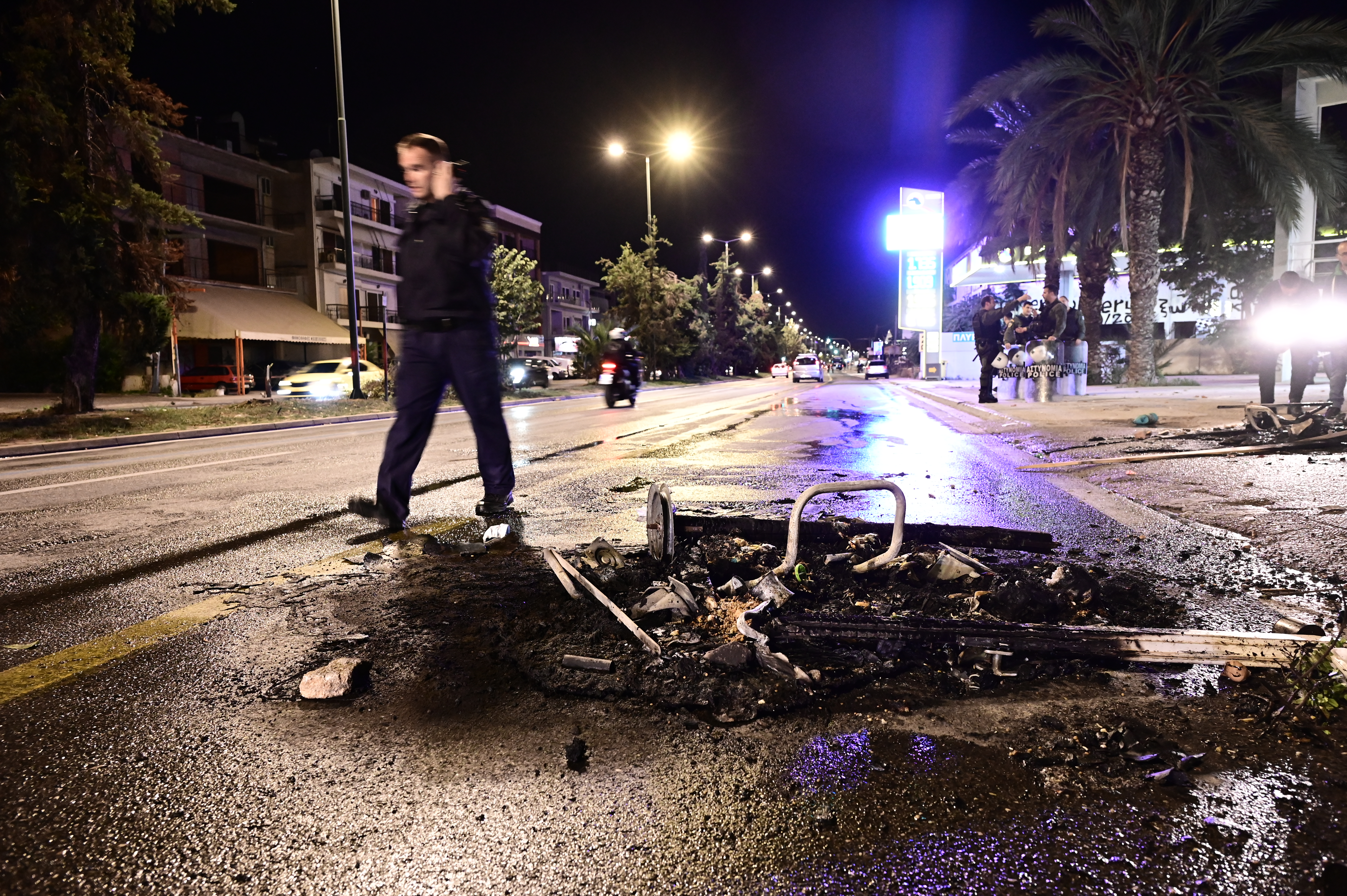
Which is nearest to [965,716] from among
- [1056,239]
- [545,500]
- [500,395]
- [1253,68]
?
[500,395]

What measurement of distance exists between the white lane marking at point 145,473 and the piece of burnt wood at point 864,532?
6053mm

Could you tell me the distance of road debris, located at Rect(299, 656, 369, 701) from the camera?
7.79 ft

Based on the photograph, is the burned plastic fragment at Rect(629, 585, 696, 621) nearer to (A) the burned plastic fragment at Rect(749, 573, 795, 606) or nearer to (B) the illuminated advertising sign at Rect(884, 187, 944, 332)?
(A) the burned plastic fragment at Rect(749, 573, 795, 606)

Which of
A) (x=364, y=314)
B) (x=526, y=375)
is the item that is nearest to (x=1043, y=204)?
(x=526, y=375)

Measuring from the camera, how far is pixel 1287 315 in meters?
9.75

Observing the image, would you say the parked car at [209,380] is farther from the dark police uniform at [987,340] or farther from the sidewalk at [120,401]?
the dark police uniform at [987,340]

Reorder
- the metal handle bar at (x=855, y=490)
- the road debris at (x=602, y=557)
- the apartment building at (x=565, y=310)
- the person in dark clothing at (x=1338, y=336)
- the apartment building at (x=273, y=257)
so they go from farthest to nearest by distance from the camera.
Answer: the apartment building at (x=565, y=310) < the apartment building at (x=273, y=257) < the person in dark clothing at (x=1338, y=336) < the road debris at (x=602, y=557) < the metal handle bar at (x=855, y=490)

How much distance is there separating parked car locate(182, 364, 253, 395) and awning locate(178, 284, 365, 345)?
5.57 ft

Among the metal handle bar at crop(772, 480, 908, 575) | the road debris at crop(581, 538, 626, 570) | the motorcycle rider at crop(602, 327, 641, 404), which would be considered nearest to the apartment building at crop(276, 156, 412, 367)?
the motorcycle rider at crop(602, 327, 641, 404)

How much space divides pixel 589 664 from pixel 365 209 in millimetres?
49059

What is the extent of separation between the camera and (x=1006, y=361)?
52.5 ft

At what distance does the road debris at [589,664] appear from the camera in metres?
2.49

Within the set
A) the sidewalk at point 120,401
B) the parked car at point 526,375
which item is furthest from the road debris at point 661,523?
the parked car at point 526,375

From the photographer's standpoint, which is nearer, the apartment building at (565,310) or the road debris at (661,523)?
the road debris at (661,523)
